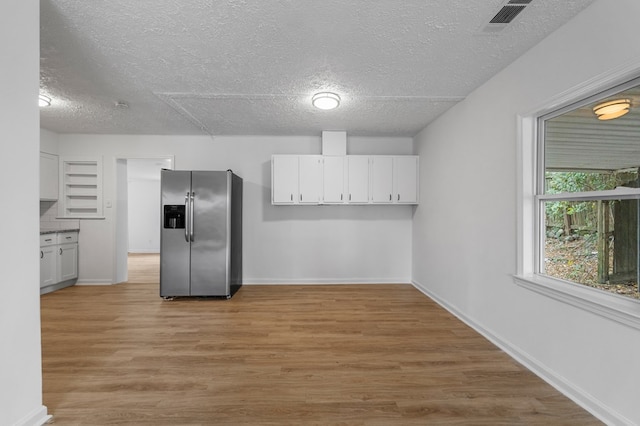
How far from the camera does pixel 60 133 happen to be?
4.81 metres

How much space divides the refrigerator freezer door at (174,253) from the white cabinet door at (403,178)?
124 inches

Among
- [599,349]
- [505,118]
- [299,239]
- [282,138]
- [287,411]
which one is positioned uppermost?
[282,138]

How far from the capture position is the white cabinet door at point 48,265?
4176mm

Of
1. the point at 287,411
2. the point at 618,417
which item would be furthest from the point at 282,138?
the point at 618,417

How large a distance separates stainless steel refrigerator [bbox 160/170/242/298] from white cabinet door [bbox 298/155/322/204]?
1141mm

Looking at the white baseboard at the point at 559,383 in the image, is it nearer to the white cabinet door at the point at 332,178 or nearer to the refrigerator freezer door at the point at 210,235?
the white cabinet door at the point at 332,178

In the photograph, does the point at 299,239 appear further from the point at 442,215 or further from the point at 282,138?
the point at 442,215

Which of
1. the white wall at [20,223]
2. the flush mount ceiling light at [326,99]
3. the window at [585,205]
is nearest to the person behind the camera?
the white wall at [20,223]

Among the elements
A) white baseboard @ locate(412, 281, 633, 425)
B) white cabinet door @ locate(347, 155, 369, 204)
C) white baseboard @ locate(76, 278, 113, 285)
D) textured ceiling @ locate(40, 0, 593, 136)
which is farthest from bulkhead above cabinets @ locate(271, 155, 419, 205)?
white baseboard @ locate(76, 278, 113, 285)

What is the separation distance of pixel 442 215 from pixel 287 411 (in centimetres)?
304

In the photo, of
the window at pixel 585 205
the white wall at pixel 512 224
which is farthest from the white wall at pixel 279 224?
the window at pixel 585 205

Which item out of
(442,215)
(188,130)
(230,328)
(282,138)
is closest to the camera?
(230,328)

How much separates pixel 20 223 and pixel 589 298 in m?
3.32

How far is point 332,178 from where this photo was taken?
14.9 ft
